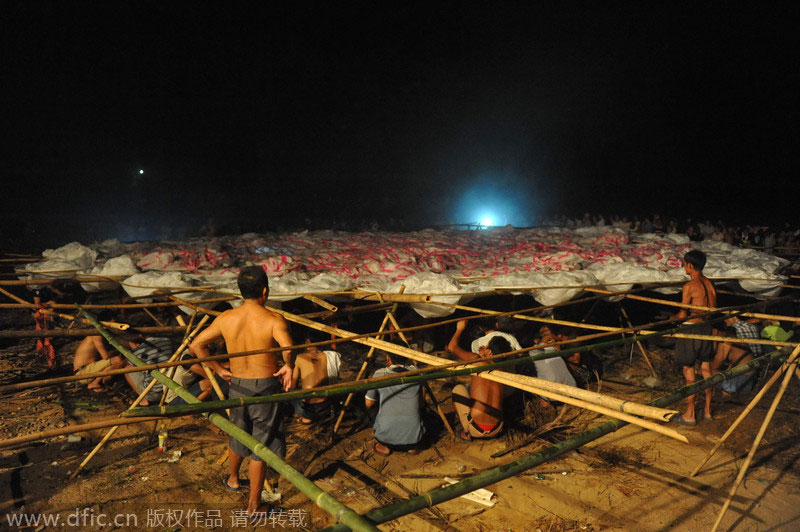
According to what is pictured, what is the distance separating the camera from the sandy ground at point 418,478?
3.84 metres

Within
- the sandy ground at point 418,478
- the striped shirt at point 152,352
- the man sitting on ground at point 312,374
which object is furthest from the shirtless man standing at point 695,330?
the striped shirt at point 152,352

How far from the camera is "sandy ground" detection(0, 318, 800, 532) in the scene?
3.84 m

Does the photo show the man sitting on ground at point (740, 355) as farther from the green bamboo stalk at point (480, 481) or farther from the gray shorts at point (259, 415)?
the gray shorts at point (259, 415)

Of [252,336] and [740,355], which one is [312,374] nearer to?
[252,336]

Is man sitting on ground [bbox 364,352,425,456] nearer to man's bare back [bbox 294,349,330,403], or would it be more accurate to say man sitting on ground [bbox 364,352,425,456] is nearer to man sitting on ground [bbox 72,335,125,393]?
man's bare back [bbox 294,349,330,403]

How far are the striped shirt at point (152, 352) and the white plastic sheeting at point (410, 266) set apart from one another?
30.3 inches

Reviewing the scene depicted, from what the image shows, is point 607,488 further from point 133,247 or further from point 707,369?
point 133,247

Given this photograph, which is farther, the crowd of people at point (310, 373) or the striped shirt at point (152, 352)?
the striped shirt at point (152, 352)

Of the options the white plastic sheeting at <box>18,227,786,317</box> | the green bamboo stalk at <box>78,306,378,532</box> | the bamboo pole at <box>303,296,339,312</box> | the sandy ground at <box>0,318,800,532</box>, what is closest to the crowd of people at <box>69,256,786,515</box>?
the sandy ground at <box>0,318,800,532</box>

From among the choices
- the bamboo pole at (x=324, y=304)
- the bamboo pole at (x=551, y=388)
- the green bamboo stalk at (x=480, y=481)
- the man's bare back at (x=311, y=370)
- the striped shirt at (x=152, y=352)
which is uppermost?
the bamboo pole at (x=324, y=304)

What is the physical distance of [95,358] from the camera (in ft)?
20.2

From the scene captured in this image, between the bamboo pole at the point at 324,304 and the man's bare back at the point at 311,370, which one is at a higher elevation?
the bamboo pole at the point at 324,304

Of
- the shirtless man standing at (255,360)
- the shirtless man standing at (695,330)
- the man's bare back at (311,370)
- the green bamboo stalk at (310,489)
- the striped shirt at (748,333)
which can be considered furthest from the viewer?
the striped shirt at (748,333)

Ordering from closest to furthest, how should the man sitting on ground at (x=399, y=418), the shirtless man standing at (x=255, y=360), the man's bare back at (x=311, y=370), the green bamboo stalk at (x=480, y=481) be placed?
the green bamboo stalk at (x=480, y=481) → the shirtless man standing at (x=255, y=360) → the man sitting on ground at (x=399, y=418) → the man's bare back at (x=311, y=370)
